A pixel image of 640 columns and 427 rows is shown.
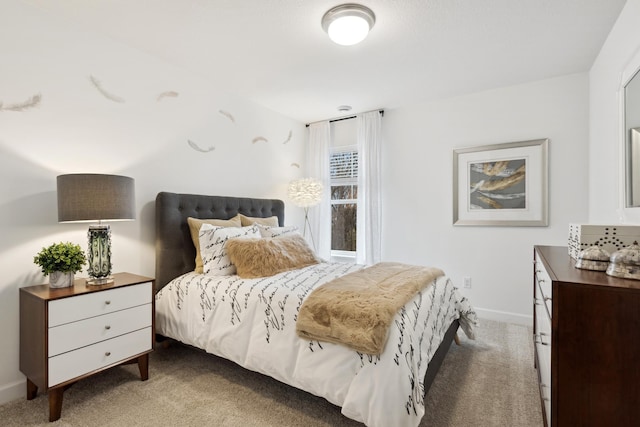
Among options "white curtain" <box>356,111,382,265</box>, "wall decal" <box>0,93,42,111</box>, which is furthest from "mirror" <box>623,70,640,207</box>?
"wall decal" <box>0,93,42,111</box>

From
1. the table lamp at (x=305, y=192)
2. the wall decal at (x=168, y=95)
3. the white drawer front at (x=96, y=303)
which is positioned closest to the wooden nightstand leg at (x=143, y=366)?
the white drawer front at (x=96, y=303)

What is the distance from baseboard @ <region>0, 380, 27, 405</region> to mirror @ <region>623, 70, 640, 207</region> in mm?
3781

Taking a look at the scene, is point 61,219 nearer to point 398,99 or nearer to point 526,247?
point 398,99

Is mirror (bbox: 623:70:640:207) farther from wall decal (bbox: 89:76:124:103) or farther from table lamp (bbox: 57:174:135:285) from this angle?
wall decal (bbox: 89:76:124:103)

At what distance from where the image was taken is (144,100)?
2613 millimetres

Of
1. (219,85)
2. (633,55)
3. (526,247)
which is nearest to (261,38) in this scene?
(219,85)

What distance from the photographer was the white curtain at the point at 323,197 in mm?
4312

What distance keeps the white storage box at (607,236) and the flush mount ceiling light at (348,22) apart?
174 centimetres

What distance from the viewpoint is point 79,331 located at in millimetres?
1803

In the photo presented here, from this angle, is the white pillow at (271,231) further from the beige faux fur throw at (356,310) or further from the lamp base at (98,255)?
the lamp base at (98,255)

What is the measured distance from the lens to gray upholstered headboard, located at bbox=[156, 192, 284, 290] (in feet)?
8.48

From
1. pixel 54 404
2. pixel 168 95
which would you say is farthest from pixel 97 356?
pixel 168 95

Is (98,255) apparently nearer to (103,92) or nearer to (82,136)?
(82,136)

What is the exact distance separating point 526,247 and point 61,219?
3.88 metres
